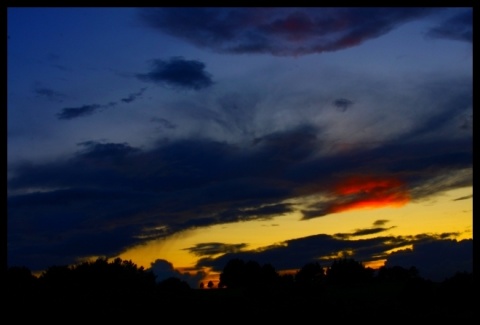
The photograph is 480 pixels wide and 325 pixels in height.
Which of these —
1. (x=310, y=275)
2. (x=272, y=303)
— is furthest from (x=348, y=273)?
(x=272, y=303)

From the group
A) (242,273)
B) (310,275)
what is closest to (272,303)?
(310,275)

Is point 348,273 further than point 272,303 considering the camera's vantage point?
Yes

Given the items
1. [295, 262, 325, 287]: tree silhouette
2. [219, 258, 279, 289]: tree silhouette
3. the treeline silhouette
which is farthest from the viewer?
[219, 258, 279, 289]: tree silhouette

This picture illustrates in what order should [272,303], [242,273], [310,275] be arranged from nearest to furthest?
[272,303] < [310,275] < [242,273]

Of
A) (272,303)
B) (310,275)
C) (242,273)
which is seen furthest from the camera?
(242,273)

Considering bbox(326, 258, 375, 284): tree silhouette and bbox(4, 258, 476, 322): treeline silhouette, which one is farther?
bbox(326, 258, 375, 284): tree silhouette

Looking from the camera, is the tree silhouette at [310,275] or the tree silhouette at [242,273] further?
the tree silhouette at [242,273]

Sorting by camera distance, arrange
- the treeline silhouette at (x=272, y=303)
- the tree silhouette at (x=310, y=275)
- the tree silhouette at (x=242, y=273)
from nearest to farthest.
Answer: the treeline silhouette at (x=272, y=303)
the tree silhouette at (x=310, y=275)
the tree silhouette at (x=242, y=273)

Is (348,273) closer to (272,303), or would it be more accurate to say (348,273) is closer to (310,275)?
(310,275)

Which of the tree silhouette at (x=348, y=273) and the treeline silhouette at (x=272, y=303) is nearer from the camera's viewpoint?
the treeline silhouette at (x=272, y=303)

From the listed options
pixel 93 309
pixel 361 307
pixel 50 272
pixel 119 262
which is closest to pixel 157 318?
pixel 93 309

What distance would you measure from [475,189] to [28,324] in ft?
43.8

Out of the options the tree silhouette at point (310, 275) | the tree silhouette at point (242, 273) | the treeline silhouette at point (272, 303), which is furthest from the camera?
the tree silhouette at point (242, 273)

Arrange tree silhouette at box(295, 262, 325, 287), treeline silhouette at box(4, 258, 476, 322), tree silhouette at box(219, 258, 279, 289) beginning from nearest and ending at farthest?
treeline silhouette at box(4, 258, 476, 322) < tree silhouette at box(295, 262, 325, 287) < tree silhouette at box(219, 258, 279, 289)
